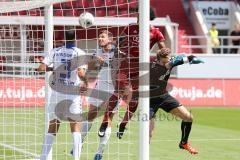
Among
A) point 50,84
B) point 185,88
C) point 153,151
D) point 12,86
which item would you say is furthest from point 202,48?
point 50,84

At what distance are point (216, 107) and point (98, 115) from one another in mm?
14557

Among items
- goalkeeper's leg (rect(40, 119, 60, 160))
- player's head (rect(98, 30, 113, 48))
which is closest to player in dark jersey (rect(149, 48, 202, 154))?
player's head (rect(98, 30, 113, 48))

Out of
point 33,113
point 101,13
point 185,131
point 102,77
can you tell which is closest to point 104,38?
point 102,77

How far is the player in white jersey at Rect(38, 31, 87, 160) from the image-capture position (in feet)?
36.5

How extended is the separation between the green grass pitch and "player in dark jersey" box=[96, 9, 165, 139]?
44 centimetres

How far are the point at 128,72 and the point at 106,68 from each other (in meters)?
0.72

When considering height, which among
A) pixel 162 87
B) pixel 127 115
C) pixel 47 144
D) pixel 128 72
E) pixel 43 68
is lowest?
pixel 47 144

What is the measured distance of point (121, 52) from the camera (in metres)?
12.3

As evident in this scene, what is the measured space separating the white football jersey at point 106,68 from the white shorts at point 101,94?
0.35 feet

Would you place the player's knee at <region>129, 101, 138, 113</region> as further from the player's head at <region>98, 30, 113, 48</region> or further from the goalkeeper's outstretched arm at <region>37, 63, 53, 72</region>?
the goalkeeper's outstretched arm at <region>37, 63, 53, 72</region>

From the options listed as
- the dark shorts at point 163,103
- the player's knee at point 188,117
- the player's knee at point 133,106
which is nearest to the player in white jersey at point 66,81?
the player's knee at point 133,106

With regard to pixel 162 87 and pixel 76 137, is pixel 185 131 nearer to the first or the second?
pixel 162 87

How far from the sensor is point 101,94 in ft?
43.7

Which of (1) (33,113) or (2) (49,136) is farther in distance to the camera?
(1) (33,113)
